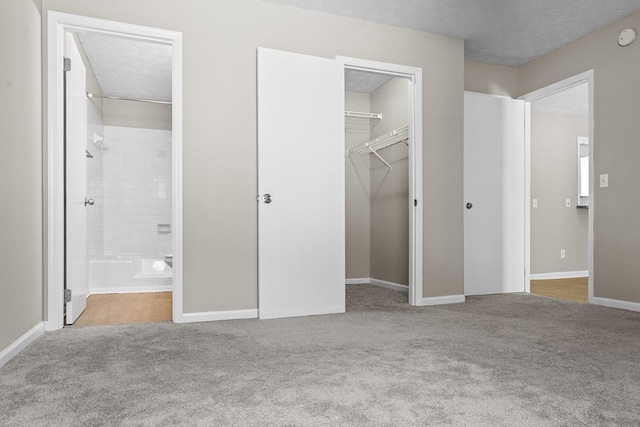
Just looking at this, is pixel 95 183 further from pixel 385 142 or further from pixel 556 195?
pixel 556 195

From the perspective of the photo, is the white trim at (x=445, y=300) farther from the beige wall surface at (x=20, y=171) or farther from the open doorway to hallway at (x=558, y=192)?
the beige wall surface at (x=20, y=171)

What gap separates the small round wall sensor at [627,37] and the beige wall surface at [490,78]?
4.09 ft

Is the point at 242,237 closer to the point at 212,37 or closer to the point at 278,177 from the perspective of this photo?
the point at 278,177

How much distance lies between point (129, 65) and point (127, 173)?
180 cm

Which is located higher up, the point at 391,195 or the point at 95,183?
the point at 95,183

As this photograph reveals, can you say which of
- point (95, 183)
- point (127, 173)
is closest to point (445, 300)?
point (95, 183)

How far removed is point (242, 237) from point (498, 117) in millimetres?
3146

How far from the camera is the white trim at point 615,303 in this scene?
3.65 metres

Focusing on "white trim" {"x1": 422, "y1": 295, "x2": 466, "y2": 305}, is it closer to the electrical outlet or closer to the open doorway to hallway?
the electrical outlet

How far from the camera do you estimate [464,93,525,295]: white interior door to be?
457cm

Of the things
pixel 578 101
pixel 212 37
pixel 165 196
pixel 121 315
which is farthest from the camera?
pixel 165 196

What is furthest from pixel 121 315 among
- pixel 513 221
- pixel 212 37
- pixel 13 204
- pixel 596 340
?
pixel 513 221

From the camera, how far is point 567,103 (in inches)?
230

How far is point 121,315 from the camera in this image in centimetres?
359
